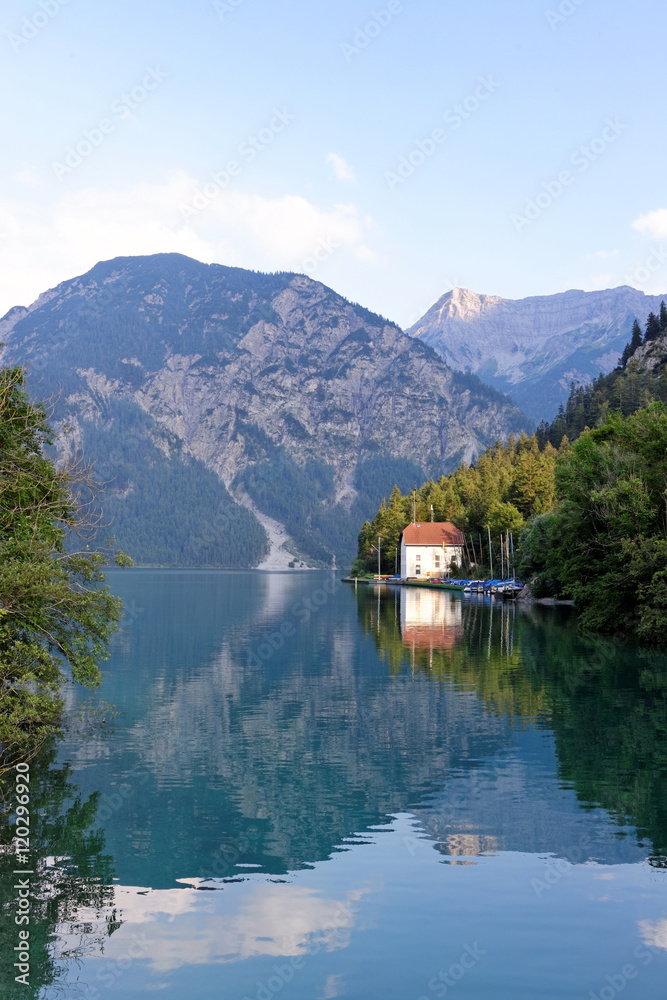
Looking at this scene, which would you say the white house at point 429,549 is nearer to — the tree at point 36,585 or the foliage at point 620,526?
the foliage at point 620,526

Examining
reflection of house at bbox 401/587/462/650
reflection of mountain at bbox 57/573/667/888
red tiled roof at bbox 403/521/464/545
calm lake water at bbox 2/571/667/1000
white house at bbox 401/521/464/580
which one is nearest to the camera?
calm lake water at bbox 2/571/667/1000

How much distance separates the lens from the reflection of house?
64.2 metres

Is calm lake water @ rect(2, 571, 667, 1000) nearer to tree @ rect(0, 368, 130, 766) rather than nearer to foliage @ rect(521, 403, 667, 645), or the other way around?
tree @ rect(0, 368, 130, 766)

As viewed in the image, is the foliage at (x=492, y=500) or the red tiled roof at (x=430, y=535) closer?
the foliage at (x=492, y=500)

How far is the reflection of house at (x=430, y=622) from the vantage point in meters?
64.2

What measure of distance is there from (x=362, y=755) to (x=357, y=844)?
855 cm

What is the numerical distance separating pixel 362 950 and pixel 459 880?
3753mm

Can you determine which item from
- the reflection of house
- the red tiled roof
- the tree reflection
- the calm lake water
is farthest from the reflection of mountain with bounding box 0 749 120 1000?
the red tiled roof

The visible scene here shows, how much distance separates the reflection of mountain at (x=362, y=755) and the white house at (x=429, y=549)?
12346 cm

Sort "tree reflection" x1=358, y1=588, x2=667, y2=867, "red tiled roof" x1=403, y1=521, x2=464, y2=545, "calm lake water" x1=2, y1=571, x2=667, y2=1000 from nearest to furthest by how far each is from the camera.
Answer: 1. "calm lake water" x1=2, y1=571, x2=667, y2=1000
2. "tree reflection" x1=358, y1=588, x2=667, y2=867
3. "red tiled roof" x1=403, y1=521, x2=464, y2=545

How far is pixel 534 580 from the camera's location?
114 m

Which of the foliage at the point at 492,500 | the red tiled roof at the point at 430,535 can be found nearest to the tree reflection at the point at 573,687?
the foliage at the point at 492,500

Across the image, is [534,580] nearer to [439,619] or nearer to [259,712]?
[439,619]

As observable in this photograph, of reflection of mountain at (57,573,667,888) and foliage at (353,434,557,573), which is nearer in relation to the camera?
reflection of mountain at (57,573,667,888)
